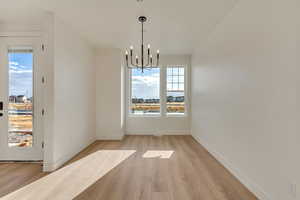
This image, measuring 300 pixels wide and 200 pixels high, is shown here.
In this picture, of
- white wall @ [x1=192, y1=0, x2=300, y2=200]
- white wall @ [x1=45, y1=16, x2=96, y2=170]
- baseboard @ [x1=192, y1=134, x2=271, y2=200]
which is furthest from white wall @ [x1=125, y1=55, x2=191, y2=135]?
white wall @ [x1=192, y1=0, x2=300, y2=200]

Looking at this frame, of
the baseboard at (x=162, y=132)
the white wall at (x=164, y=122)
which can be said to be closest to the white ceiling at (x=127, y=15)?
the white wall at (x=164, y=122)

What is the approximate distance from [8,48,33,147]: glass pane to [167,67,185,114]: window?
4.13 m

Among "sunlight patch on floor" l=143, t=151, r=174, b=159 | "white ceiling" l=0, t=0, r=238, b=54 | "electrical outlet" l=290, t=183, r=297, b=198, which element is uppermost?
"white ceiling" l=0, t=0, r=238, b=54

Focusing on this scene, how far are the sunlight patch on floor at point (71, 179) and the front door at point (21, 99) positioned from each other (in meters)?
0.93

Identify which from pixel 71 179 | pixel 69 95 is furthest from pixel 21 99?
pixel 71 179

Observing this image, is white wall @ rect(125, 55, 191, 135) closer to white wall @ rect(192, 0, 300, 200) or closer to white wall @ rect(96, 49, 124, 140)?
white wall @ rect(96, 49, 124, 140)

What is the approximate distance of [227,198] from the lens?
2.19 meters

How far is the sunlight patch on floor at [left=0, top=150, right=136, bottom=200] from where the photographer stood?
228 centimetres

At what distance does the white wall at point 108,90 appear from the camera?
5.41 meters

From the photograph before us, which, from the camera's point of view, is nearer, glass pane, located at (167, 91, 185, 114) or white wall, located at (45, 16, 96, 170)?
white wall, located at (45, 16, 96, 170)

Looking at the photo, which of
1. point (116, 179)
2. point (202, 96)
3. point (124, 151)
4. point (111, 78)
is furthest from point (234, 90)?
point (111, 78)

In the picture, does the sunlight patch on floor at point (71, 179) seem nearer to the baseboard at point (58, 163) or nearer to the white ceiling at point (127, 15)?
the baseboard at point (58, 163)

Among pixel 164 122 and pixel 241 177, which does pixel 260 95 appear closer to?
pixel 241 177

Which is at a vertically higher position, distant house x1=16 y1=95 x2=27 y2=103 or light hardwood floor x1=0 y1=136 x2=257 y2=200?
distant house x1=16 y1=95 x2=27 y2=103
